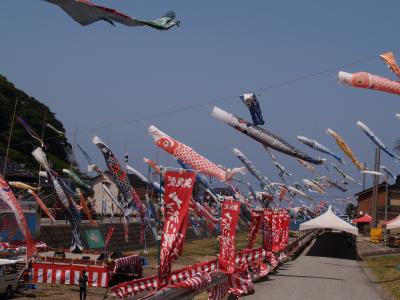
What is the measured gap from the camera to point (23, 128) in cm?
6431

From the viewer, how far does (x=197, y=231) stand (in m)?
48.7

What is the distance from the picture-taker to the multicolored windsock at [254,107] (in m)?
21.3

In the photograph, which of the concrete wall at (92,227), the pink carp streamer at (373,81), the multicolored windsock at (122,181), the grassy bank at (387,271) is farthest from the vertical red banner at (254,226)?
the concrete wall at (92,227)

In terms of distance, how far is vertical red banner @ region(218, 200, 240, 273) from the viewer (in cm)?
1745

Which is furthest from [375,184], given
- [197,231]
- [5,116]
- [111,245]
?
[5,116]

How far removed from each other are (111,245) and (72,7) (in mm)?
31975

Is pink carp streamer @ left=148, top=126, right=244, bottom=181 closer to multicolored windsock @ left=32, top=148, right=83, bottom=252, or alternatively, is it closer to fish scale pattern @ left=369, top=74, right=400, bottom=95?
fish scale pattern @ left=369, top=74, right=400, bottom=95

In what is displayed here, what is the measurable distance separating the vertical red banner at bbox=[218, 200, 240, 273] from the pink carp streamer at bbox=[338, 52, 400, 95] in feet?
16.1

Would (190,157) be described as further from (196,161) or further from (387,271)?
(387,271)

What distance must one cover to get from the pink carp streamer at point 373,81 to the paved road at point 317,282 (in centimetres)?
641

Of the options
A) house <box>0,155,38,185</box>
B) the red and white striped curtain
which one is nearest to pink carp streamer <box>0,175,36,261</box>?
the red and white striped curtain

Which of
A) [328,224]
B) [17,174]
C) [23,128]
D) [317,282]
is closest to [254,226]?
[317,282]

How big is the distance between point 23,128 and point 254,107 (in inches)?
1859

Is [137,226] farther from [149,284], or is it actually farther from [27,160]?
[149,284]
